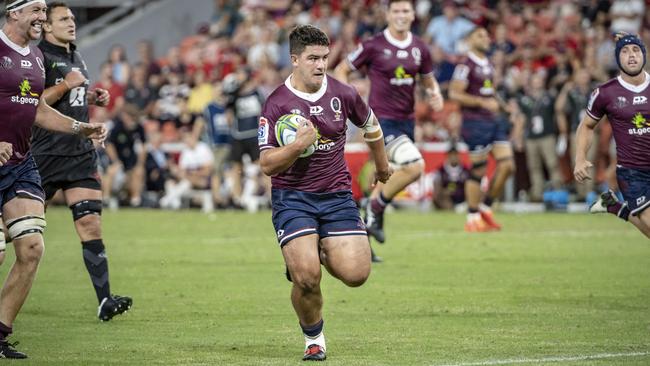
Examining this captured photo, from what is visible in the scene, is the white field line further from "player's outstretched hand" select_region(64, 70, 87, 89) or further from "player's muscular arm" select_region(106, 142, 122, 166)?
"player's muscular arm" select_region(106, 142, 122, 166)

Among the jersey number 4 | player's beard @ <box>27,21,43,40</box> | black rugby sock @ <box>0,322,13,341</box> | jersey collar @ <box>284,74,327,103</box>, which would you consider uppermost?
player's beard @ <box>27,21,43,40</box>

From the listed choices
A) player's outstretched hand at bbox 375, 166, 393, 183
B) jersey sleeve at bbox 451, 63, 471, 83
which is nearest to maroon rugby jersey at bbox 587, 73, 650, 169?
player's outstretched hand at bbox 375, 166, 393, 183

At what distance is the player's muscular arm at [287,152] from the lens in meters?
8.46

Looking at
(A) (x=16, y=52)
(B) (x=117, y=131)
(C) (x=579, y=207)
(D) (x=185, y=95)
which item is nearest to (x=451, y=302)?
(A) (x=16, y=52)

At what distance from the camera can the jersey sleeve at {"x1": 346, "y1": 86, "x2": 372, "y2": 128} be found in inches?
361

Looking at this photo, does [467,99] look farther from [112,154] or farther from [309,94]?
[112,154]

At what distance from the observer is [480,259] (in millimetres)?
15609

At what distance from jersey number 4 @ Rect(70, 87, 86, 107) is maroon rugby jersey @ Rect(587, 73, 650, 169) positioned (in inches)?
195

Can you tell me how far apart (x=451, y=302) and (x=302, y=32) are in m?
3.96

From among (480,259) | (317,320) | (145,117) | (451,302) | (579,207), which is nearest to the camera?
(317,320)

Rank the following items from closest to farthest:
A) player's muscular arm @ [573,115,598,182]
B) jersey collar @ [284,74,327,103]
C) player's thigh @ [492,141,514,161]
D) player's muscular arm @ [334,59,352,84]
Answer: jersey collar @ [284,74,327,103]
player's muscular arm @ [573,115,598,182]
player's muscular arm @ [334,59,352,84]
player's thigh @ [492,141,514,161]

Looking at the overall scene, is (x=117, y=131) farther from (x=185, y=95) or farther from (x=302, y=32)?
(x=302, y=32)

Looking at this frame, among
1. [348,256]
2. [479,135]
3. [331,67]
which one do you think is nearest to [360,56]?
[479,135]

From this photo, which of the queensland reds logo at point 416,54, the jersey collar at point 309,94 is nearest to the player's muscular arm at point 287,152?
the jersey collar at point 309,94
